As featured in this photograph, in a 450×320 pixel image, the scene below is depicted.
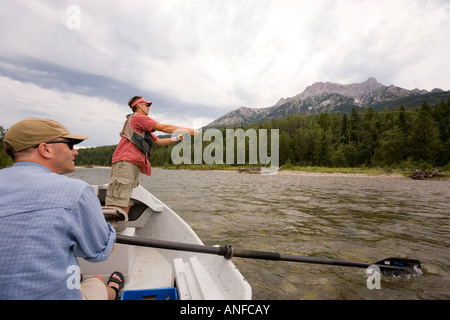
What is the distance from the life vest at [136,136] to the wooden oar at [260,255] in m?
1.89

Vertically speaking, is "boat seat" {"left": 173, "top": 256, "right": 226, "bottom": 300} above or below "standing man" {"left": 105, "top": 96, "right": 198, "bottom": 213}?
below

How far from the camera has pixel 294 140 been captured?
276 ft

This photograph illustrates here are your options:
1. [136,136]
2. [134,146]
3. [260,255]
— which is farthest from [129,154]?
[260,255]

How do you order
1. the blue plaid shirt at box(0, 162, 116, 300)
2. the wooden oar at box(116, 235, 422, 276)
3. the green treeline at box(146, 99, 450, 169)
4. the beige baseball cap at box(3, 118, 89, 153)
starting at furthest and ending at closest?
the green treeline at box(146, 99, 450, 169) → the wooden oar at box(116, 235, 422, 276) → the beige baseball cap at box(3, 118, 89, 153) → the blue plaid shirt at box(0, 162, 116, 300)

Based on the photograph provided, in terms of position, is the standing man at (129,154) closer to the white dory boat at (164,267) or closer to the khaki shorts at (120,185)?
the khaki shorts at (120,185)

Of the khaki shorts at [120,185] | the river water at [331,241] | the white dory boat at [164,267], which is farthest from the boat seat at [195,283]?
the khaki shorts at [120,185]

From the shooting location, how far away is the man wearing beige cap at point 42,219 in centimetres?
134

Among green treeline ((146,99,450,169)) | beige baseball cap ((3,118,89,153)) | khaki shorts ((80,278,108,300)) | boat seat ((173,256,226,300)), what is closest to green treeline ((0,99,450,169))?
green treeline ((146,99,450,169))

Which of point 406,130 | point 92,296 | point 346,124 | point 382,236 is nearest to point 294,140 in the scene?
point 346,124

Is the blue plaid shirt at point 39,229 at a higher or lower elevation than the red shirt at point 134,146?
lower

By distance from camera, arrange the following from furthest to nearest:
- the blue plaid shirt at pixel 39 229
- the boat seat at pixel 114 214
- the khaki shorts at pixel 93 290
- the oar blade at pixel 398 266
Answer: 1. the oar blade at pixel 398 266
2. the boat seat at pixel 114 214
3. the khaki shorts at pixel 93 290
4. the blue plaid shirt at pixel 39 229

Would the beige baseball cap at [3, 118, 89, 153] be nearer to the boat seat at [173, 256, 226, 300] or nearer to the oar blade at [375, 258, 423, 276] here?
the boat seat at [173, 256, 226, 300]

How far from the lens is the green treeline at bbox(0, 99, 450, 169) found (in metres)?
54.0
